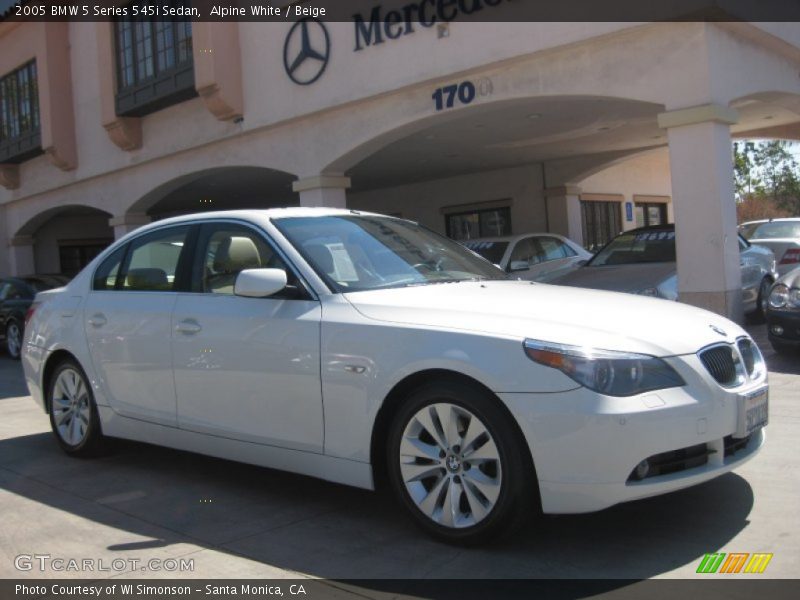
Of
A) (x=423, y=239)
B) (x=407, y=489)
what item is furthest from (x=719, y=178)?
(x=407, y=489)

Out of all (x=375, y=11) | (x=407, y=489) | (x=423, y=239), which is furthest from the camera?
(x=375, y=11)

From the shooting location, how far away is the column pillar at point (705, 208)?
975 cm

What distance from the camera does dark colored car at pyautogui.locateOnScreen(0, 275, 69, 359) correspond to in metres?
→ 14.1

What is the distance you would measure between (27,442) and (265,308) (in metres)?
3.32

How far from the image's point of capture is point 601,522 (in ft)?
13.4

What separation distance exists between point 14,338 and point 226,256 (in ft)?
34.8

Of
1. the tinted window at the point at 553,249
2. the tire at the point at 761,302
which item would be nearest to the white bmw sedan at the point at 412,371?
the tire at the point at 761,302

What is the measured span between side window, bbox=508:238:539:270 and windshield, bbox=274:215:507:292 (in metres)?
6.98

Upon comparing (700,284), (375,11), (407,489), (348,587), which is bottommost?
(348,587)

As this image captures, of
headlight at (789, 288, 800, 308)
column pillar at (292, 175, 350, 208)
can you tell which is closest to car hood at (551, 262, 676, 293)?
headlight at (789, 288, 800, 308)

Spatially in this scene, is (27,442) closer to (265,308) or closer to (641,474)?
(265,308)

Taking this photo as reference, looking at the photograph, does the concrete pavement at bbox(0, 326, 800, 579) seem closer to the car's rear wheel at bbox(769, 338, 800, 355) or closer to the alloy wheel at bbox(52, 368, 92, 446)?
the alloy wheel at bbox(52, 368, 92, 446)

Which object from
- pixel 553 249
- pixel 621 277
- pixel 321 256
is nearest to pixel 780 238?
pixel 553 249

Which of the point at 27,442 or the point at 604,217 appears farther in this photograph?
the point at 604,217
